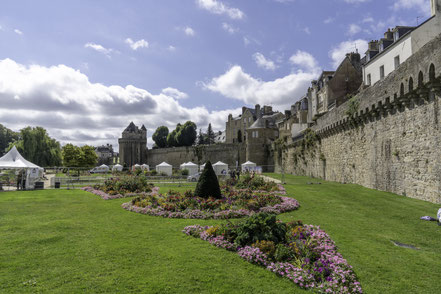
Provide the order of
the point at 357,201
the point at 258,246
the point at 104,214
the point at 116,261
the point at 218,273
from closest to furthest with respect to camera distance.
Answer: the point at 218,273 < the point at 116,261 < the point at 258,246 < the point at 104,214 < the point at 357,201

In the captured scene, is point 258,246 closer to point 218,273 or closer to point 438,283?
point 218,273

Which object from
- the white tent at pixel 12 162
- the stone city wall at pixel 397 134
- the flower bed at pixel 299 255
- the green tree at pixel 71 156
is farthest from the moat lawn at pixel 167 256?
the green tree at pixel 71 156

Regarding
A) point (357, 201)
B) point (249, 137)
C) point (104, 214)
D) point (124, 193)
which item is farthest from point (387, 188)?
point (249, 137)

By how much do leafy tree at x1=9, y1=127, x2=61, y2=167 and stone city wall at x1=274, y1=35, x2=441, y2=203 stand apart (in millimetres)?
43756

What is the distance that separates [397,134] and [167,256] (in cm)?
1313

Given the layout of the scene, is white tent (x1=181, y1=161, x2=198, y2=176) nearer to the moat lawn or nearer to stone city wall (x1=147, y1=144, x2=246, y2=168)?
stone city wall (x1=147, y1=144, x2=246, y2=168)

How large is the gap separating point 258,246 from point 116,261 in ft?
9.86

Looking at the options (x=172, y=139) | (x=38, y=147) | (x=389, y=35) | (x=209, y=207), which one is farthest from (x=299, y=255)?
(x=172, y=139)

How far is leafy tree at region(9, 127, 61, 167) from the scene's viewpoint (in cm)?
4466

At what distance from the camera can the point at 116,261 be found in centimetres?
587

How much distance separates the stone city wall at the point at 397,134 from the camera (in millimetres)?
11242

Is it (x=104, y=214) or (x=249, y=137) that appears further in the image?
(x=249, y=137)

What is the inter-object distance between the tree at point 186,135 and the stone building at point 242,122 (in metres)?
9.44

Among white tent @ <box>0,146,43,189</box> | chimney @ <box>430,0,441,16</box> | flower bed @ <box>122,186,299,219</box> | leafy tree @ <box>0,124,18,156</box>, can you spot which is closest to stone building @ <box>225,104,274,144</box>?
chimney @ <box>430,0,441,16</box>
